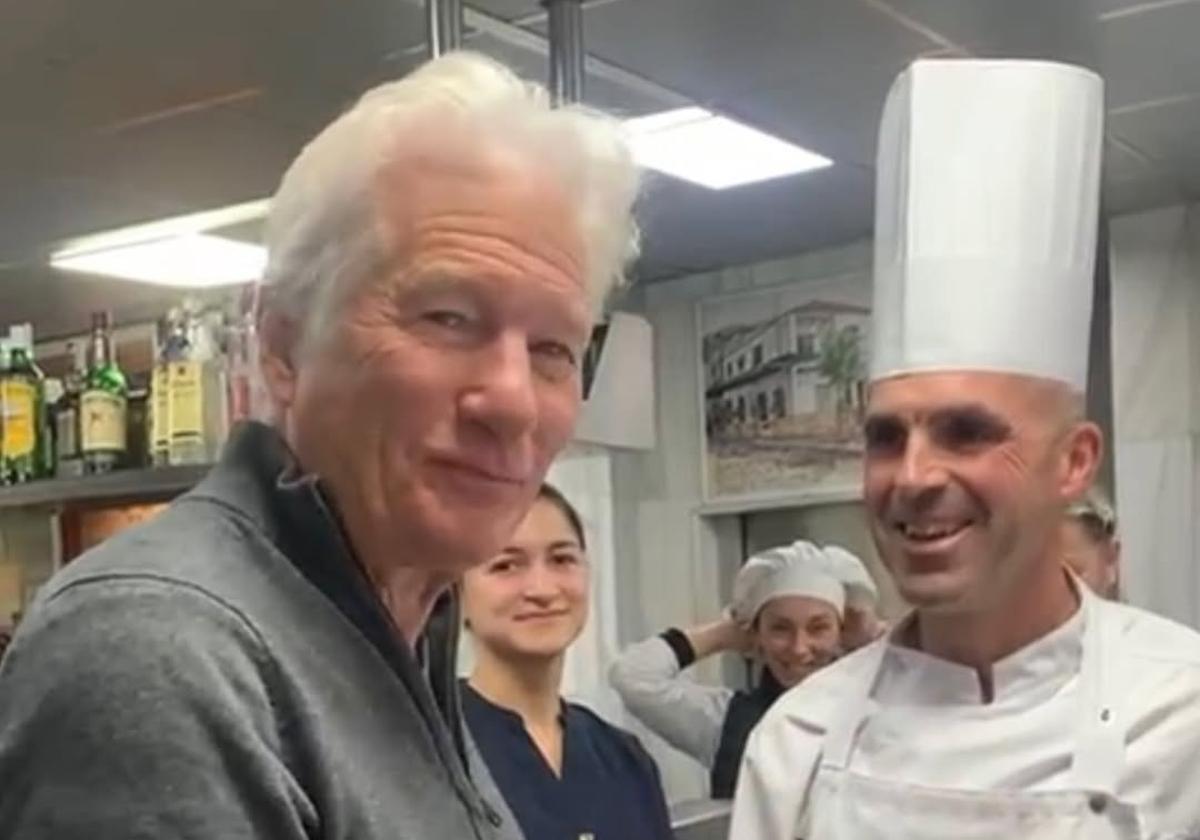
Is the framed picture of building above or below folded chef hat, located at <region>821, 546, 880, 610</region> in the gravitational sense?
above

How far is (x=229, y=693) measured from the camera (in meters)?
0.79

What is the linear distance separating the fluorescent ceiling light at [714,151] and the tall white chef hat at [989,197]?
5.39 ft

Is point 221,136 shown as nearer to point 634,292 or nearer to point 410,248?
point 634,292

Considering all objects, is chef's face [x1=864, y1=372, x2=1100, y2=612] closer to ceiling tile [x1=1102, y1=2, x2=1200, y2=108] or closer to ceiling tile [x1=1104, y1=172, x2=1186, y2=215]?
ceiling tile [x1=1102, y1=2, x2=1200, y2=108]

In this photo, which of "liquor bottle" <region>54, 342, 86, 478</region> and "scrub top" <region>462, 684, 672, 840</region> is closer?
"scrub top" <region>462, 684, 672, 840</region>

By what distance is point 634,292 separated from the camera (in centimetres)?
550

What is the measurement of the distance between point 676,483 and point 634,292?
0.62m

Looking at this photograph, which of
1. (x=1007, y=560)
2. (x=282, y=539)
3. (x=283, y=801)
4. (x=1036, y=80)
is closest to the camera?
(x=283, y=801)

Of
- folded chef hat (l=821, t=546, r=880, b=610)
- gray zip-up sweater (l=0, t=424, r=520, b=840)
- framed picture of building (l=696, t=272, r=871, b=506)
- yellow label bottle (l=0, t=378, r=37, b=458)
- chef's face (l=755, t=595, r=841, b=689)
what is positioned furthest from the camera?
framed picture of building (l=696, t=272, r=871, b=506)

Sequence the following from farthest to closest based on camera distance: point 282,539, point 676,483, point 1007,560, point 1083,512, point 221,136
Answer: point 676,483 < point 221,136 < point 1083,512 < point 1007,560 < point 282,539

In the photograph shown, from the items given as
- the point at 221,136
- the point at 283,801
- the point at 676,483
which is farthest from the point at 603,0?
the point at 676,483

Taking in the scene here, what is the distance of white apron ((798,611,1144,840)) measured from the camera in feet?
5.32

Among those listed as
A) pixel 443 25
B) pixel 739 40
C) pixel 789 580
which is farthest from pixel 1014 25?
pixel 789 580

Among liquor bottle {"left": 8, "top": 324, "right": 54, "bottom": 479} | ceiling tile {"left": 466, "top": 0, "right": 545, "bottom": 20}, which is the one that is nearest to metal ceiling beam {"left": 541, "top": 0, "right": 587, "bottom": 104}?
ceiling tile {"left": 466, "top": 0, "right": 545, "bottom": 20}
